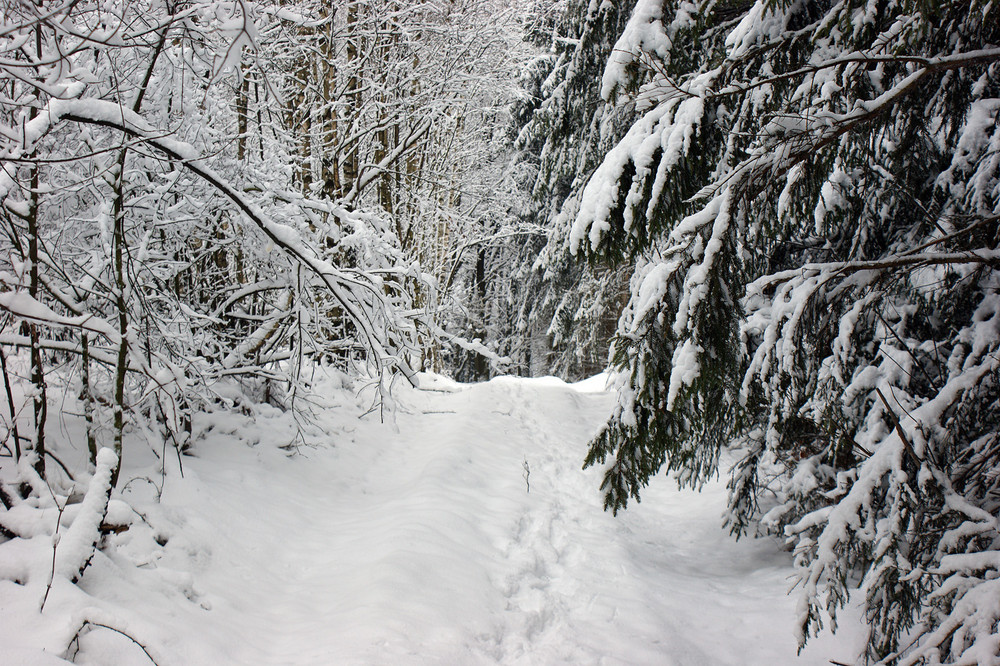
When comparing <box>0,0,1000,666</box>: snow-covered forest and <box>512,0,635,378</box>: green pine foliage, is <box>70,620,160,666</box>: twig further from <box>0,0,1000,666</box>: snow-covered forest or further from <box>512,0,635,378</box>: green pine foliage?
<box>512,0,635,378</box>: green pine foliage

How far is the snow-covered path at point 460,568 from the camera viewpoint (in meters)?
2.95

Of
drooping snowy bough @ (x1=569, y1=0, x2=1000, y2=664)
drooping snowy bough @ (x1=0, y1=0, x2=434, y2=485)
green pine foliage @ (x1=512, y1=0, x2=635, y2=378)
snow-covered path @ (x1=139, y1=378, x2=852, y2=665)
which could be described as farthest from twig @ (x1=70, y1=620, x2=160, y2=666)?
green pine foliage @ (x1=512, y1=0, x2=635, y2=378)

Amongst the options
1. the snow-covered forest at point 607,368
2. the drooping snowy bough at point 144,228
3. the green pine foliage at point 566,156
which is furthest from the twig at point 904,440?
the drooping snowy bough at point 144,228

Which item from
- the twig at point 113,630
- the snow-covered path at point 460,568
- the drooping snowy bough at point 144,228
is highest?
the drooping snowy bough at point 144,228

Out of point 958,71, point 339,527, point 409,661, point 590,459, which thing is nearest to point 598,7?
point 958,71

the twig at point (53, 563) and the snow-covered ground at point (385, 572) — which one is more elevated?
the twig at point (53, 563)

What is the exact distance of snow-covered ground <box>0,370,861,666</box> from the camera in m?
2.47

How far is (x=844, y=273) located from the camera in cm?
250

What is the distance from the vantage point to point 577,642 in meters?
3.15

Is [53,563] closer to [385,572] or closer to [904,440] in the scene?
[385,572]

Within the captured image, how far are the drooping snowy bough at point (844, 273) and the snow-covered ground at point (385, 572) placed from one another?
1.00m

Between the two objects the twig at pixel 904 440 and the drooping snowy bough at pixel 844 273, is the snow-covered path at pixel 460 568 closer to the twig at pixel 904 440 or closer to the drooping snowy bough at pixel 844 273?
the drooping snowy bough at pixel 844 273

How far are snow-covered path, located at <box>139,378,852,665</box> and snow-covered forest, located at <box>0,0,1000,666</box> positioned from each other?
30mm

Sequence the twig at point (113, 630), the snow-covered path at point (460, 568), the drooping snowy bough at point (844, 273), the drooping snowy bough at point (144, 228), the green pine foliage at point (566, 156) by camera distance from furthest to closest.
Answer: the green pine foliage at point (566, 156) < the snow-covered path at point (460, 568) < the drooping snowy bough at point (144, 228) < the drooping snowy bough at point (844, 273) < the twig at point (113, 630)
